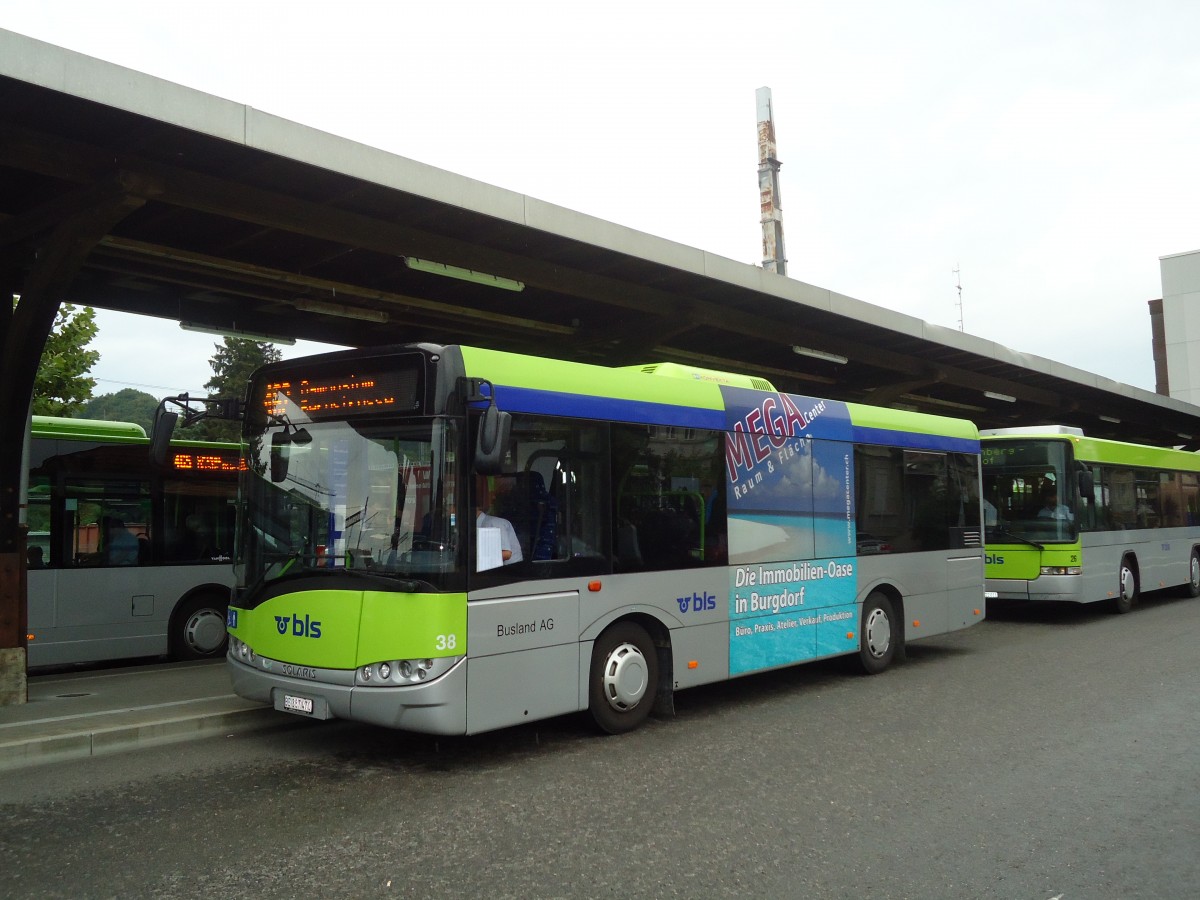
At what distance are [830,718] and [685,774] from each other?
7.56 ft

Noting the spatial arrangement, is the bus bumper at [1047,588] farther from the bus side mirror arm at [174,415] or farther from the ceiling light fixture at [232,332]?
the bus side mirror arm at [174,415]

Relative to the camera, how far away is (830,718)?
27.0ft

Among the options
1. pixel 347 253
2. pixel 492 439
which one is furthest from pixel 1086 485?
pixel 492 439

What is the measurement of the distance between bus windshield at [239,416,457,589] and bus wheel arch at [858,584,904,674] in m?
5.66

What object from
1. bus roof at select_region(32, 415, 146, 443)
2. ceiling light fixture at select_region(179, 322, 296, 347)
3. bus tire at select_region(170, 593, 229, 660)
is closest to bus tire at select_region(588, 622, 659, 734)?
ceiling light fixture at select_region(179, 322, 296, 347)

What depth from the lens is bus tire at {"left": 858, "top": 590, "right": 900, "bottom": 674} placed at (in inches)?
407

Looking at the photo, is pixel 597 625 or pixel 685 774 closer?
pixel 685 774

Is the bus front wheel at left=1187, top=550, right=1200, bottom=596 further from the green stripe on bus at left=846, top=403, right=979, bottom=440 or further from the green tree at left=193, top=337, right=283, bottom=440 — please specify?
the green tree at left=193, top=337, right=283, bottom=440

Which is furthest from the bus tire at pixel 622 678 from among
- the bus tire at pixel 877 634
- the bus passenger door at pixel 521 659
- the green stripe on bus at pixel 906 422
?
the green stripe on bus at pixel 906 422

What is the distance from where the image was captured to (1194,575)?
19.4 meters

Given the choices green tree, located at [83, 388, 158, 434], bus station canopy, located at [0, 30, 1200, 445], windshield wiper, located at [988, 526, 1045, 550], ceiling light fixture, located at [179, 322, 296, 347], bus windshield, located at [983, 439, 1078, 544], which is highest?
green tree, located at [83, 388, 158, 434]

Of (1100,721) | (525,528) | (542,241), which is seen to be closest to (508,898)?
(525,528)

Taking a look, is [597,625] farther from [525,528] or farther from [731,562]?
[731,562]

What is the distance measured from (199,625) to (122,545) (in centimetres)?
143
